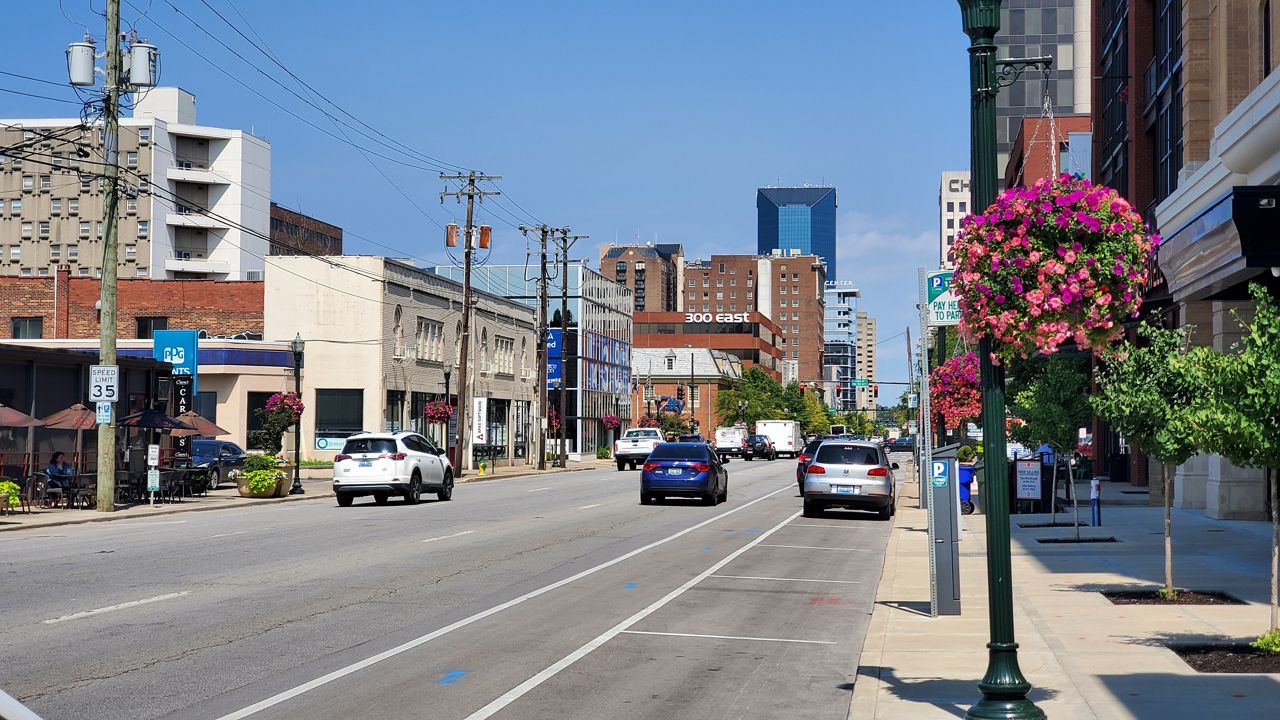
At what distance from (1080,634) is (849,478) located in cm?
1821

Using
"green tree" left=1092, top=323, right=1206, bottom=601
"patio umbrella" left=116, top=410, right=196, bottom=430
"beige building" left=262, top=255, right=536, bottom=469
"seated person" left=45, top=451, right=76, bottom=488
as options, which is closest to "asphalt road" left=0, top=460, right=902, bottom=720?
"green tree" left=1092, top=323, right=1206, bottom=601

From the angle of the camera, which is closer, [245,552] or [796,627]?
[796,627]

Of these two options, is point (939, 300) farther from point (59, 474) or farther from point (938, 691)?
point (59, 474)

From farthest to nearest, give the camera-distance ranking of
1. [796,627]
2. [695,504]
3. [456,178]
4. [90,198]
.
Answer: [90,198]
[456,178]
[695,504]
[796,627]

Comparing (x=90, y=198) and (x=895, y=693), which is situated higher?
(x=90, y=198)

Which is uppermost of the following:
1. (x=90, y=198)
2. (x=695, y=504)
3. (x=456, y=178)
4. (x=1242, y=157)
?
(x=90, y=198)

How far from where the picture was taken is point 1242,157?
2202 cm

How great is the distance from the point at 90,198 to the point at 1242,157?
103m

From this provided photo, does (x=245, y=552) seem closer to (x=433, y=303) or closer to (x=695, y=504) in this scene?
(x=695, y=504)

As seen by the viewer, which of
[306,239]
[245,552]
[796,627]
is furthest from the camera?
[306,239]

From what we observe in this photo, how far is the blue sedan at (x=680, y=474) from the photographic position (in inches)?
1368

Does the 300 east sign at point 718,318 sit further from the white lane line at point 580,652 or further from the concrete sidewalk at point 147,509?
the white lane line at point 580,652

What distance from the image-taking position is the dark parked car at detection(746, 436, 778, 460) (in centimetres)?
9188

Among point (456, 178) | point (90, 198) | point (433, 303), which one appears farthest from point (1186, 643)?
A: point (90, 198)
